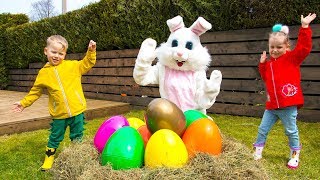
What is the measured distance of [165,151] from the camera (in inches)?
97.6

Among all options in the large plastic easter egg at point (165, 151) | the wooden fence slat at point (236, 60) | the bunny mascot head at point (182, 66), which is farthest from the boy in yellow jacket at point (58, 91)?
the wooden fence slat at point (236, 60)

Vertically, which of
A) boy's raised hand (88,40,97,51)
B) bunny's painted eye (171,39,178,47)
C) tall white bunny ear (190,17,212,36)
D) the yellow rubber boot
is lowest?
the yellow rubber boot

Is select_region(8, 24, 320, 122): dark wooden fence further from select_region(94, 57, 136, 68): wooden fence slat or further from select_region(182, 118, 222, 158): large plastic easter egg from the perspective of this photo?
select_region(182, 118, 222, 158): large plastic easter egg

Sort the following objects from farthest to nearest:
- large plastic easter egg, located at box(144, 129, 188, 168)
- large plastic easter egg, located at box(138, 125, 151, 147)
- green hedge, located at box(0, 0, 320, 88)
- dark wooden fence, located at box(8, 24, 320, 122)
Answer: green hedge, located at box(0, 0, 320, 88)
dark wooden fence, located at box(8, 24, 320, 122)
large plastic easter egg, located at box(138, 125, 151, 147)
large plastic easter egg, located at box(144, 129, 188, 168)

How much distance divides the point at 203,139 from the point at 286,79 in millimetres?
1515

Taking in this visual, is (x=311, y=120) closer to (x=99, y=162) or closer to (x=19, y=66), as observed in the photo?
(x=99, y=162)

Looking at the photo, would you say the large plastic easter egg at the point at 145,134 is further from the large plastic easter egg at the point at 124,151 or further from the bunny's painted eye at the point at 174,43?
the bunny's painted eye at the point at 174,43

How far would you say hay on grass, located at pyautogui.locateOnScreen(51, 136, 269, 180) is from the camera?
233cm

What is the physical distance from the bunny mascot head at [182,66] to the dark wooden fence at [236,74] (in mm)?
2493

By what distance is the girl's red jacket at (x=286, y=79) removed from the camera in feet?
11.8

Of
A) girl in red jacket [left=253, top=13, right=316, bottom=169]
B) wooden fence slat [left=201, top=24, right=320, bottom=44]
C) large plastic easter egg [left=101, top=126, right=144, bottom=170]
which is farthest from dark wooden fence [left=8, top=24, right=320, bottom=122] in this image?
large plastic easter egg [left=101, top=126, right=144, bottom=170]

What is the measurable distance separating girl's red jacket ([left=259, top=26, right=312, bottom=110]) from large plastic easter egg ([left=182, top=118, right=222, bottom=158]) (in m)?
1.25

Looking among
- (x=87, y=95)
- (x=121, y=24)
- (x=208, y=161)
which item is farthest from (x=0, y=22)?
(x=208, y=161)

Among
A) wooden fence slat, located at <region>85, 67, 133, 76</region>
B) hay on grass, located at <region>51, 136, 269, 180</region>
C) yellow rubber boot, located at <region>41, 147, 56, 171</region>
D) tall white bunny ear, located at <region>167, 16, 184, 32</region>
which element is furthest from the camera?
wooden fence slat, located at <region>85, 67, 133, 76</region>
